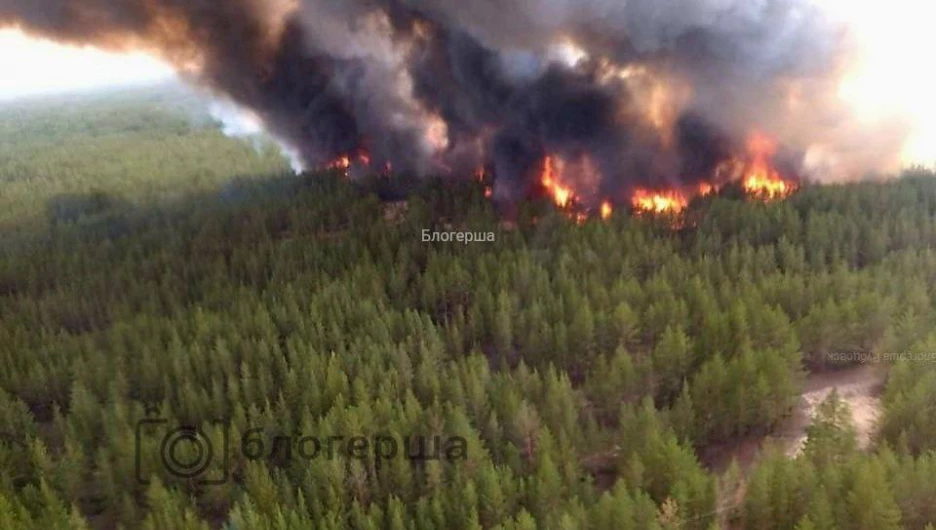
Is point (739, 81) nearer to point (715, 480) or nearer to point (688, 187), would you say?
point (688, 187)

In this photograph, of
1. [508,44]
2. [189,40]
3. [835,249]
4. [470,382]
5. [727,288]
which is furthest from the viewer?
[189,40]

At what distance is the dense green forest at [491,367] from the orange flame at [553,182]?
5.88 m

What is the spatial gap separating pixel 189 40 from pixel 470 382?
6453 centimetres

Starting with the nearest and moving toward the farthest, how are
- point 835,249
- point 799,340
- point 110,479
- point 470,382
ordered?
point 110,479 < point 470,382 < point 799,340 < point 835,249

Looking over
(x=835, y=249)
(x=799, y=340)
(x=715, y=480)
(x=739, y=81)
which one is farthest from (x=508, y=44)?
(x=715, y=480)

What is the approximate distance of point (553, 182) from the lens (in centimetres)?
7250

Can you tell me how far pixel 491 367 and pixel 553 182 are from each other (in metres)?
32.1

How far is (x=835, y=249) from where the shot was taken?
50.2 meters

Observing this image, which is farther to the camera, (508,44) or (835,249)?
(508,44)

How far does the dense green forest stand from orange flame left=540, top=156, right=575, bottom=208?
232 inches
